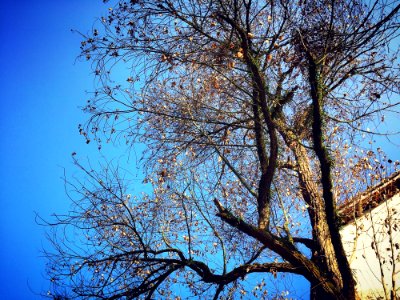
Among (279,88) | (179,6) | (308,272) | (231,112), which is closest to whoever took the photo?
(179,6)

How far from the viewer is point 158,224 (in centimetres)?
730

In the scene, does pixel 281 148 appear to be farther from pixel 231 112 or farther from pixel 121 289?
pixel 121 289

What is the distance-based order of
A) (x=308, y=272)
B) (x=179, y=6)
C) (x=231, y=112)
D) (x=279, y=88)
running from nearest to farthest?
(x=179, y=6) → (x=308, y=272) → (x=279, y=88) → (x=231, y=112)

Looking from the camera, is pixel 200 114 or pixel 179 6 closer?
pixel 179 6

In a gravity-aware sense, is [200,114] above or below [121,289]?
above

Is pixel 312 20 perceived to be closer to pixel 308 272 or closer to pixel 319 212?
pixel 319 212

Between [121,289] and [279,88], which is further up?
[279,88]

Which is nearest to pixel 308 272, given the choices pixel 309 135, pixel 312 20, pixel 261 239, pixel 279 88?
pixel 261 239

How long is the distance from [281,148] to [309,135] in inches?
39.2

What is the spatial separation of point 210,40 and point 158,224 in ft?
15.3

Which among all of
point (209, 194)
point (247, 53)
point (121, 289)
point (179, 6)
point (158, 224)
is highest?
point (179, 6)

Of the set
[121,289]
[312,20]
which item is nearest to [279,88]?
[312,20]

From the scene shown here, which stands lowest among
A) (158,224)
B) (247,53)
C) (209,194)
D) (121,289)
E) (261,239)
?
(121,289)

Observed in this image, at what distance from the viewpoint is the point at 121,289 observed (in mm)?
5945
